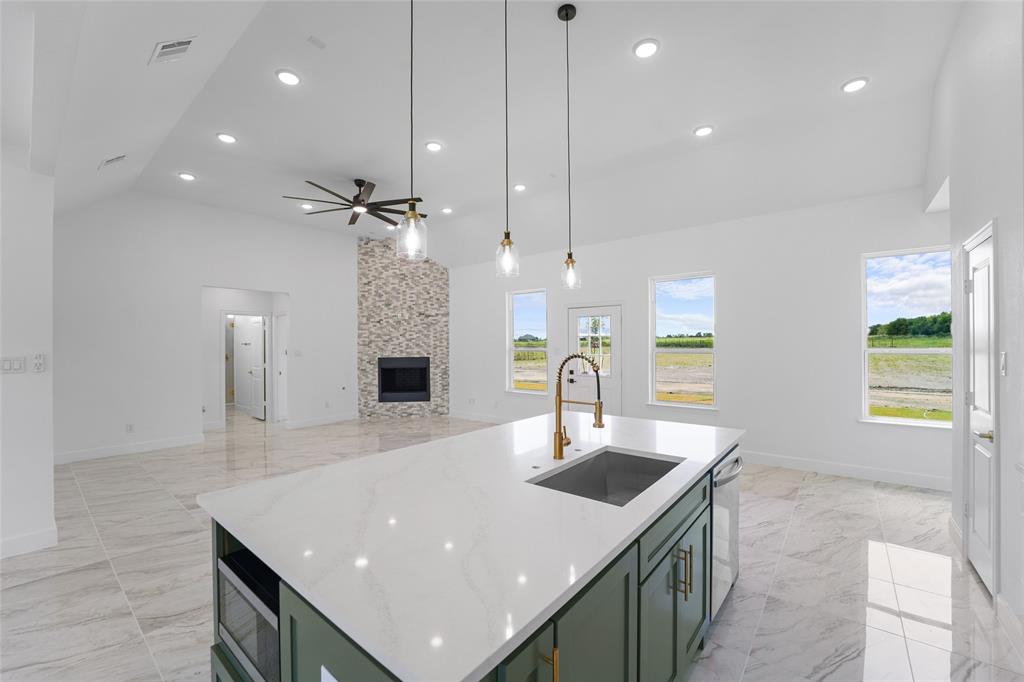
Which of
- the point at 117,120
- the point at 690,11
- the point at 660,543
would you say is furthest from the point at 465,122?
the point at 660,543

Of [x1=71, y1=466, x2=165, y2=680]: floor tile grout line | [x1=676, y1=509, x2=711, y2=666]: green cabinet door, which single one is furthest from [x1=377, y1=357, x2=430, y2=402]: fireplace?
[x1=676, y1=509, x2=711, y2=666]: green cabinet door

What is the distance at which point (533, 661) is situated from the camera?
83cm

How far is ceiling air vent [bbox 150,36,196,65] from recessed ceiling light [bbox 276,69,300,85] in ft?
2.58

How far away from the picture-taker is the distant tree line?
4.21 meters

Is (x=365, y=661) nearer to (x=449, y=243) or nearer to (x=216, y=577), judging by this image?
(x=216, y=577)

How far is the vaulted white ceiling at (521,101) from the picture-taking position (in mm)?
2521

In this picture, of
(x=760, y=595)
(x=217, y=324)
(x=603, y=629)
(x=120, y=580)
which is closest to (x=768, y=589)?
(x=760, y=595)

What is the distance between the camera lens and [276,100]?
3.48 metres

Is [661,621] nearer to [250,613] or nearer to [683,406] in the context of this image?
[250,613]

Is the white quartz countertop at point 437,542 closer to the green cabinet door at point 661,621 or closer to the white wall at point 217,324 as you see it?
the green cabinet door at point 661,621

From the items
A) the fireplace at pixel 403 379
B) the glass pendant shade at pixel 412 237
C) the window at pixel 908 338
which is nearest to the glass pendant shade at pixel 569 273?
the glass pendant shade at pixel 412 237

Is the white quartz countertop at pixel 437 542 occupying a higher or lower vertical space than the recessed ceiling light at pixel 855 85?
lower

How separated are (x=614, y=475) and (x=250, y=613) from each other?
156 centimetres

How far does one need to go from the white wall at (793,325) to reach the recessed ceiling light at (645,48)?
2.90m
